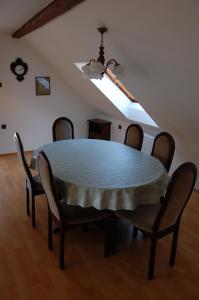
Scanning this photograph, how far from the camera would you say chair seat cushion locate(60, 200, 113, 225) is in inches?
88.4

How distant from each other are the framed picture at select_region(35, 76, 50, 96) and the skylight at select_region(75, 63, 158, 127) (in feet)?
3.98

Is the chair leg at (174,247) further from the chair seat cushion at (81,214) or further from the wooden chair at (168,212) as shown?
the chair seat cushion at (81,214)

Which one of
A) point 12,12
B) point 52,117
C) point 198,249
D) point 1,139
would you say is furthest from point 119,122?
point 198,249

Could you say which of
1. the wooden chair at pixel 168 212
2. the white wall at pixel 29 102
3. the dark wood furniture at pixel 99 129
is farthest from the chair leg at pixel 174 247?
the white wall at pixel 29 102

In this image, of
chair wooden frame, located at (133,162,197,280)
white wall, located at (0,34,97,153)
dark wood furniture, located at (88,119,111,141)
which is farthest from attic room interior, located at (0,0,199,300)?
dark wood furniture, located at (88,119,111,141)

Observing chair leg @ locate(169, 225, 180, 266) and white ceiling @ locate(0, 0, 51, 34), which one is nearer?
chair leg @ locate(169, 225, 180, 266)

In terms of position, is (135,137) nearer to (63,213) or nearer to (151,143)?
(151,143)

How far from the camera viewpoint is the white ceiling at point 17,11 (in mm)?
2745

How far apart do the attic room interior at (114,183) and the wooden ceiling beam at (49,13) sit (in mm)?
16

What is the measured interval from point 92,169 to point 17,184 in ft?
5.97

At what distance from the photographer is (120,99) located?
4.85m

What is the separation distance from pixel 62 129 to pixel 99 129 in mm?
1866

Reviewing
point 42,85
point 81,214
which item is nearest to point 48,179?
point 81,214

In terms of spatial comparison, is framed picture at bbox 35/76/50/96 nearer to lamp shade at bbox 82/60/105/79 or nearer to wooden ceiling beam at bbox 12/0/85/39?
wooden ceiling beam at bbox 12/0/85/39
